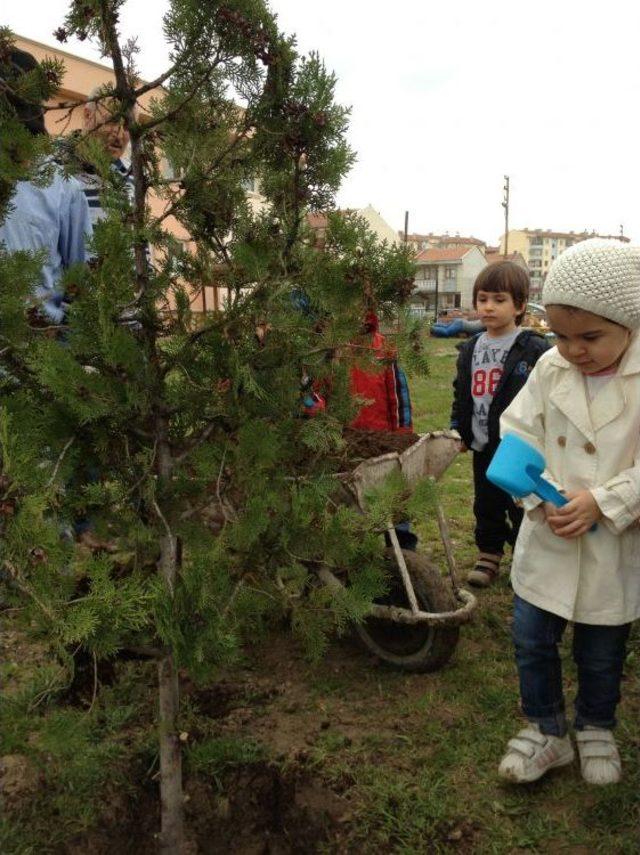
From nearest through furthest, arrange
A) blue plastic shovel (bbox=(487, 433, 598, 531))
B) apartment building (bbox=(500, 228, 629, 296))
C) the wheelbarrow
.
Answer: blue plastic shovel (bbox=(487, 433, 598, 531)) → the wheelbarrow → apartment building (bbox=(500, 228, 629, 296))

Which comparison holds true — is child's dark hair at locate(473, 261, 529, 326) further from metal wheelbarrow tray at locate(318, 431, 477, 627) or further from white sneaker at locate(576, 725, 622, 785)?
Result: white sneaker at locate(576, 725, 622, 785)

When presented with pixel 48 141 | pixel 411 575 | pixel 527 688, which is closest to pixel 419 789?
pixel 527 688

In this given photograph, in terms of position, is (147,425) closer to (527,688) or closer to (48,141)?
(48,141)

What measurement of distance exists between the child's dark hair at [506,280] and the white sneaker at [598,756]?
6.94ft

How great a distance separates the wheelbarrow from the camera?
2854 mm

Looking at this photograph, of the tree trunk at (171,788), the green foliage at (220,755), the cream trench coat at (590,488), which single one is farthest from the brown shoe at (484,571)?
the tree trunk at (171,788)

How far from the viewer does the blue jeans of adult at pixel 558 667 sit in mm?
2418

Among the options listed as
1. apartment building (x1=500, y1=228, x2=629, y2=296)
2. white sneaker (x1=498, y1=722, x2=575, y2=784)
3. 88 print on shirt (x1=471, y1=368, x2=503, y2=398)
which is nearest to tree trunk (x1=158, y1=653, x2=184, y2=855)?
white sneaker (x1=498, y1=722, x2=575, y2=784)

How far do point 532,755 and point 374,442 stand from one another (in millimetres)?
1342

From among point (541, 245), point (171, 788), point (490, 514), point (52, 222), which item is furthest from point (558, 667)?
point (541, 245)

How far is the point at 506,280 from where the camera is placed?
3.78 meters

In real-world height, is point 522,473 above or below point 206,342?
below

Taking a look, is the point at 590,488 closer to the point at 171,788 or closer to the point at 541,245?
the point at 171,788

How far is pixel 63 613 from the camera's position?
1447 millimetres
